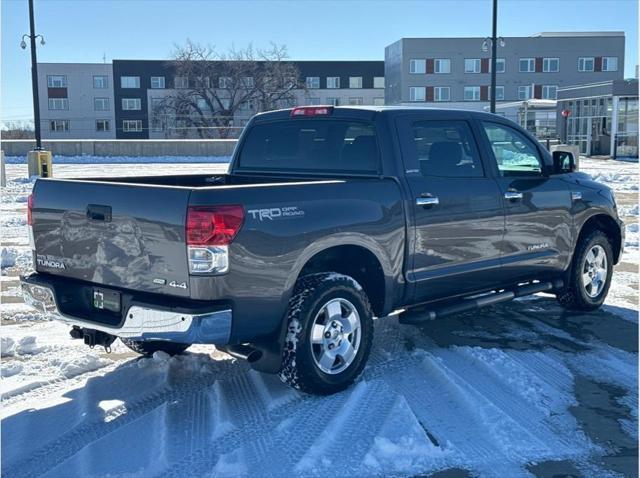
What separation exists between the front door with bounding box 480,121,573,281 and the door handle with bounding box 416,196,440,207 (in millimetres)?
895

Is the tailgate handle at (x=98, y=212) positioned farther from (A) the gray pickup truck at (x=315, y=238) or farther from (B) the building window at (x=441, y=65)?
(B) the building window at (x=441, y=65)

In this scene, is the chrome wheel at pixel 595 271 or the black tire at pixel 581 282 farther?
the chrome wheel at pixel 595 271

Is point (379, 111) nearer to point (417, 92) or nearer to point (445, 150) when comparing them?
point (445, 150)

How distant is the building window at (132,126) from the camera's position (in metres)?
74.7

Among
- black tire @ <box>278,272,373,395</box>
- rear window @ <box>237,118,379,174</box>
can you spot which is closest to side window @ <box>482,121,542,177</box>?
rear window @ <box>237,118,379,174</box>

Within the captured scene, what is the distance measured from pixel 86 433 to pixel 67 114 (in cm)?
7644

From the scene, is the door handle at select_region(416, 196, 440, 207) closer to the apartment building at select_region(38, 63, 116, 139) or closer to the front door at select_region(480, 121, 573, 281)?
the front door at select_region(480, 121, 573, 281)

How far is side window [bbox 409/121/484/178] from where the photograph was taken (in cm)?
565

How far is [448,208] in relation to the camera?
561cm

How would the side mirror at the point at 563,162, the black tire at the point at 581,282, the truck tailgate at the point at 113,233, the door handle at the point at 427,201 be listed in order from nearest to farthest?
the truck tailgate at the point at 113,233 < the door handle at the point at 427,201 < the side mirror at the point at 563,162 < the black tire at the point at 581,282

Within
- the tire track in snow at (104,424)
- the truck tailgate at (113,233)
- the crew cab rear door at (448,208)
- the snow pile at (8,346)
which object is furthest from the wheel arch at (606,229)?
the snow pile at (8,346)

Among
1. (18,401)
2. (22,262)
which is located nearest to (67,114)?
(22,262)

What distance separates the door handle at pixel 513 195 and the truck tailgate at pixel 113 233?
3008mm

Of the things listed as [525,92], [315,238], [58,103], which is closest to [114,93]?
[58,103]
